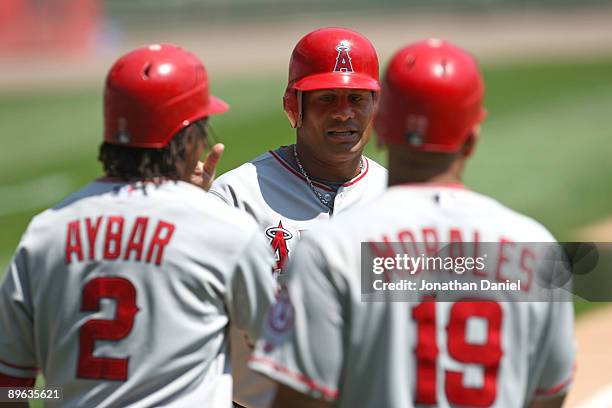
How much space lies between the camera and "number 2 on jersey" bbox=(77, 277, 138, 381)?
311cm

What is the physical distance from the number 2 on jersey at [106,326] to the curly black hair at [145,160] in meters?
0.37

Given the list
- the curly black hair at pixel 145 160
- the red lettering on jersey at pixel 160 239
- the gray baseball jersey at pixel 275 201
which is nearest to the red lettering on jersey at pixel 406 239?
the red lettering on jersey at pixel 160 239

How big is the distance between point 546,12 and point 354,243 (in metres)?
30.9

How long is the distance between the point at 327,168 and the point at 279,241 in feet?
1.56

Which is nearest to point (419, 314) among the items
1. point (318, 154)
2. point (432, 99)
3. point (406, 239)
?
point (406, 239)

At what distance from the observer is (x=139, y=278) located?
310cm

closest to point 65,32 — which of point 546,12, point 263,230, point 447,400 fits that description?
point 546,12

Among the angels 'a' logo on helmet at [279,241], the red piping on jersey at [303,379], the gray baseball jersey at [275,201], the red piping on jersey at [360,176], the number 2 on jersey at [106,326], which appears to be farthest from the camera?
the red piping on jersey at [360,176]

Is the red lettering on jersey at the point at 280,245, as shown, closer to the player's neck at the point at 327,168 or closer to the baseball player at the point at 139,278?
the player's neck at the point at 327,168

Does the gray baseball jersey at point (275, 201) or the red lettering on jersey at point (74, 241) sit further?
the gray baseball jersey at point (275, 201)

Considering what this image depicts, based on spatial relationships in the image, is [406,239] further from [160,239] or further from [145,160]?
[145,160]

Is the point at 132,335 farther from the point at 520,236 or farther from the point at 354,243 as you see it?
the point at 520,236

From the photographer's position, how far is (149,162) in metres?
3.28

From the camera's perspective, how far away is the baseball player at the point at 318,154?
443 centimetres
